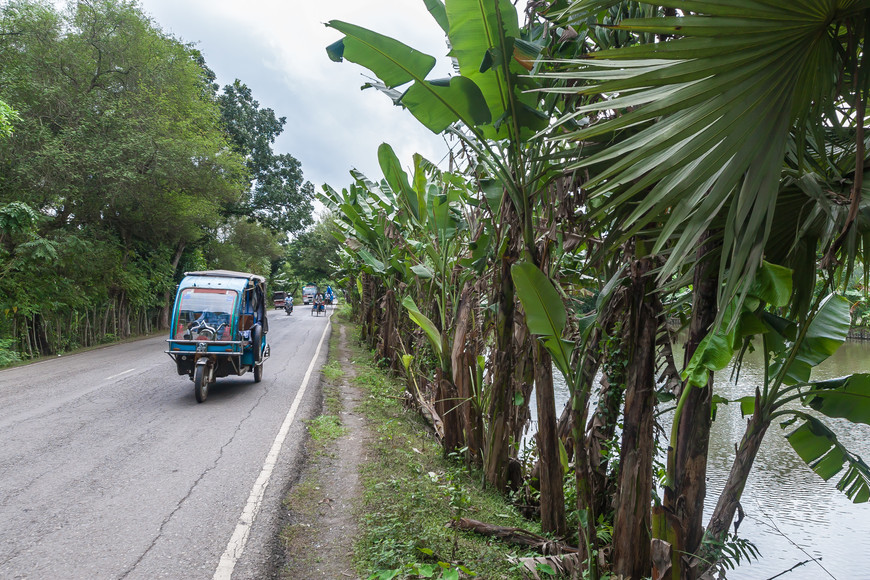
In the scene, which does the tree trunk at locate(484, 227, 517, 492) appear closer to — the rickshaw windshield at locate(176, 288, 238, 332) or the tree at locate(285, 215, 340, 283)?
the rickshaw windshield at locate(176, 288, 238, 332)

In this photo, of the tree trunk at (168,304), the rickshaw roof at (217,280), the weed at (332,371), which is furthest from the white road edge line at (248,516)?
the tree trunk at (168,304)

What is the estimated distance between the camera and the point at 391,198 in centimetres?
1002

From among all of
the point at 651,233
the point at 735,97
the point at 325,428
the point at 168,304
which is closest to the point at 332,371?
the point at 325,428

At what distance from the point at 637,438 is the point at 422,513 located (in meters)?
2.25

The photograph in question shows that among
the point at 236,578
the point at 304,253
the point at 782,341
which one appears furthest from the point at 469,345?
the point at 304,253

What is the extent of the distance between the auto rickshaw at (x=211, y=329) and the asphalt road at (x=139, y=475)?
1.89ft

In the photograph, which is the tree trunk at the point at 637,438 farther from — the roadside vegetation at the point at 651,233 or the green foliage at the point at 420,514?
the green foliage at the point at 420,514

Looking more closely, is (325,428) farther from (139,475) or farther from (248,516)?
(248,516)

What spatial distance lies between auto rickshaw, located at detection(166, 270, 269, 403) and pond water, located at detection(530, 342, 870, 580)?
732 cm

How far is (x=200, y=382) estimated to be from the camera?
31.7 feet

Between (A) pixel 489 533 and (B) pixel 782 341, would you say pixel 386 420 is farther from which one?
(B) pixel 782 341

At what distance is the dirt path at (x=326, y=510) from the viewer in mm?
4242

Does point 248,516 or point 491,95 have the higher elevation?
point 491,95

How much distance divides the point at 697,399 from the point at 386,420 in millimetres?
6459
